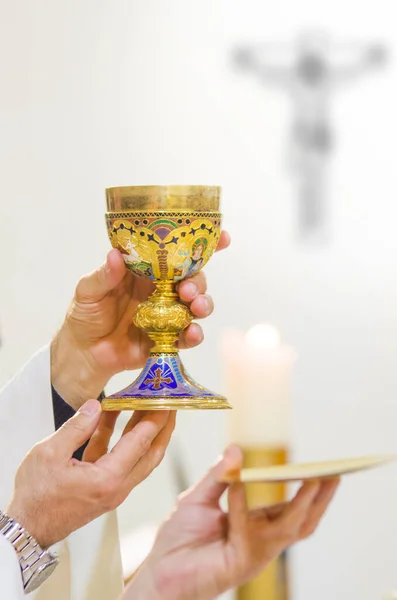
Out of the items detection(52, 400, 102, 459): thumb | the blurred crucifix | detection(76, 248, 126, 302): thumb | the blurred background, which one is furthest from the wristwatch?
the blurred crucifix

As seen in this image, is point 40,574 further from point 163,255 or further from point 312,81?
point 312,81

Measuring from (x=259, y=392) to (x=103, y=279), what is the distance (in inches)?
15.9

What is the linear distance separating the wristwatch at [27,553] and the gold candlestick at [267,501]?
301 mm

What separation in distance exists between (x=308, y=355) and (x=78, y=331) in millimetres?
1723

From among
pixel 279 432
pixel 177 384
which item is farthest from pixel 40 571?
pixel 279 432

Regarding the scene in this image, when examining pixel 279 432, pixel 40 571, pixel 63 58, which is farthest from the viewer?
pixel 63 58

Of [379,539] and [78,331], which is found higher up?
[78,331]

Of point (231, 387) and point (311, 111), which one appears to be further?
point (311, 111)

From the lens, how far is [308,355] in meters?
2.98

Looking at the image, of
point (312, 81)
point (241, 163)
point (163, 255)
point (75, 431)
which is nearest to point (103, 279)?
point (163, 255)

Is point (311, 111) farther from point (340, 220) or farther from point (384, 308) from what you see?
point (384, 308)

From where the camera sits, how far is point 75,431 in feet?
3.42

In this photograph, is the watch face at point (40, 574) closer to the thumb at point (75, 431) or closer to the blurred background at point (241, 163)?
the thumb at point (75, 431)

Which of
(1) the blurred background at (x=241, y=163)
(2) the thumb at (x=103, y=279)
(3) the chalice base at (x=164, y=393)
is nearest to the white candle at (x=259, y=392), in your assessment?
(3) the chalice base at (x=164, y=393)
